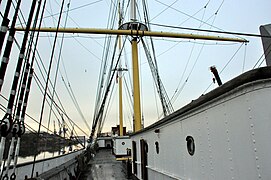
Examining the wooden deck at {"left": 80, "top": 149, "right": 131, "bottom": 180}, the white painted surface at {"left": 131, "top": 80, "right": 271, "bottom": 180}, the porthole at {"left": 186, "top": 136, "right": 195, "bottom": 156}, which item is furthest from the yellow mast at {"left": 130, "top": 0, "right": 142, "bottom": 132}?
the porthole at {"left": 186, "top": 136, "right": 195, "bottom": 156}

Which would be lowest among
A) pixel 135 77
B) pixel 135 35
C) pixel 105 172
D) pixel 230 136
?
pixel 105 172

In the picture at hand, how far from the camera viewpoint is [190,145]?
4141 mm

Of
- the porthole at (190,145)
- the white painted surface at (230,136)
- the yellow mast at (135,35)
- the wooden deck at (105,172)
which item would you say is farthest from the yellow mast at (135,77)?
the porthole at (190,145)

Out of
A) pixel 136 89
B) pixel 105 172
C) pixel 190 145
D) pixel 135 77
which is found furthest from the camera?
pixel 135 77

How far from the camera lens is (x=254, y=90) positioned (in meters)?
2.27

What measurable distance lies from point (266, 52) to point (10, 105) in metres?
6.47

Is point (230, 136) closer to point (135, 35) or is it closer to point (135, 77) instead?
point (135, 77)

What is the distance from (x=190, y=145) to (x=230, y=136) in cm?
152

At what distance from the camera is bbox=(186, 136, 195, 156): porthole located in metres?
3.98

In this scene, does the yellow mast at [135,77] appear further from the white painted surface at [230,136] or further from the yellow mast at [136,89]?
the white painted surface at [230,136]

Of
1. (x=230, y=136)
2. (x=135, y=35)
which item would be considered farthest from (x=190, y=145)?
(x=135, y=35)

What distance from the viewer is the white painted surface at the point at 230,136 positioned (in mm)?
2184

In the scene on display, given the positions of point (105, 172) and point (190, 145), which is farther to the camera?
point (105, 172)

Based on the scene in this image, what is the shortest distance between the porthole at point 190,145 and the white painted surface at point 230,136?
0.08m
